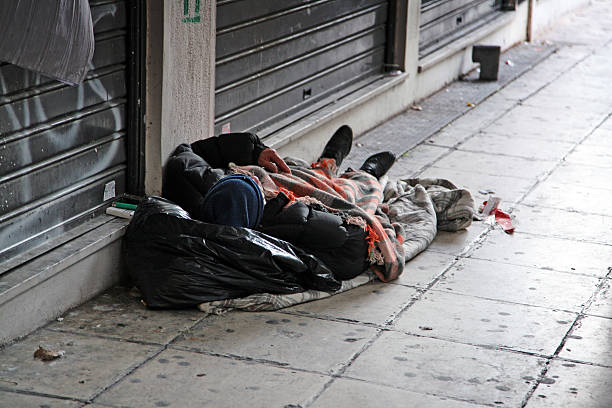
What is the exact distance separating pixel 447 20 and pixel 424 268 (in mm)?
5887

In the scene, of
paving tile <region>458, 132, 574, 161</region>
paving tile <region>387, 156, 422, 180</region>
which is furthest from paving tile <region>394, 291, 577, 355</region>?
paving tile <region>458, 132, 574, 161</region>

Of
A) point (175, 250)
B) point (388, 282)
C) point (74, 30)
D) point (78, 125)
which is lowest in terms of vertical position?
point (388, 282)

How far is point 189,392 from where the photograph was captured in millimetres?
3811

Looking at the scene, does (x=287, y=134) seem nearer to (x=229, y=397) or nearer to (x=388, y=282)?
(x=388, y=282)

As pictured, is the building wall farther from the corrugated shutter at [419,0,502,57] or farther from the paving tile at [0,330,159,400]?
the corrugated shutter at [419,0,502,57]

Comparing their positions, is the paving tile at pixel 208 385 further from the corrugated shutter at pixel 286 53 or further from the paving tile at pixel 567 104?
the paving tile at pixel 567 104

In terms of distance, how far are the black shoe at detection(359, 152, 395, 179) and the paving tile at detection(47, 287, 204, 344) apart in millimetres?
2219

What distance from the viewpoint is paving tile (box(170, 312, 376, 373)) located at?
4.19 meters

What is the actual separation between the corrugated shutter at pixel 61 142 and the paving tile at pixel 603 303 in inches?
105

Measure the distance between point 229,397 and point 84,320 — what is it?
3.61 feet

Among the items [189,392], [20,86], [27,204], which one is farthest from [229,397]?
[20,86]

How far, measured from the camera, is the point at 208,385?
153 inches

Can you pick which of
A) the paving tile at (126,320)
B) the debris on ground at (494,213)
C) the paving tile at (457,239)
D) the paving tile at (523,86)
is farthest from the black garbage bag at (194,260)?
the paving tile at (523,86)

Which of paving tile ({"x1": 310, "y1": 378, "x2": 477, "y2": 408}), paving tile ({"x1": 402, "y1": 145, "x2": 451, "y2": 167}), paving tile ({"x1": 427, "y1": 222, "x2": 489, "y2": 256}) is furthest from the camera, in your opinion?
paving tile ({"x1": 402, "y1": 145, "x2": 451, "y2": 167})
